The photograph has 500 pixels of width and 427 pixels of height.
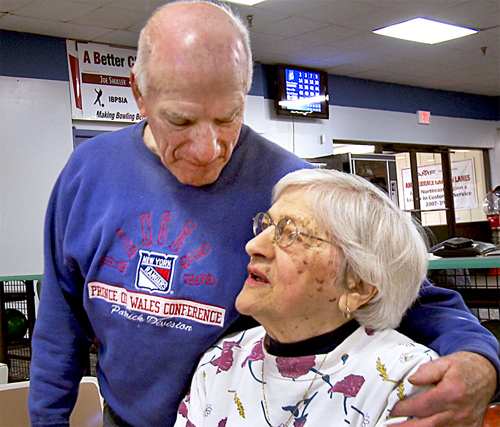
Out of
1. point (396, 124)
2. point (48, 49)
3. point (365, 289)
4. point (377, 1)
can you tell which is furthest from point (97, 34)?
point (365, 289)

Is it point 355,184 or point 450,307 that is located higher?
point 355,184

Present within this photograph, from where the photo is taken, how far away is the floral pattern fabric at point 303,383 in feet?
4.16

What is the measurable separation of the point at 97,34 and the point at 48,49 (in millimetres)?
517

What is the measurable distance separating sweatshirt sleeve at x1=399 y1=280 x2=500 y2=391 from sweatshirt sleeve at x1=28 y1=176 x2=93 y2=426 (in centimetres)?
83

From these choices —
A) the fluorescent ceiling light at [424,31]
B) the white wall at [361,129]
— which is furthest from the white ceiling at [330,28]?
the white wall at [361,129]

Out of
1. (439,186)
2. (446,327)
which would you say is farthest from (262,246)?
(439,186)

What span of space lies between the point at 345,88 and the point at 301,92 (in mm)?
1114

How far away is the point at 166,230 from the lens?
1.45m

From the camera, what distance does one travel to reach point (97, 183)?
1545 millimetres

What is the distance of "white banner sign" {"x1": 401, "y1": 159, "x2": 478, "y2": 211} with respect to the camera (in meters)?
10.6

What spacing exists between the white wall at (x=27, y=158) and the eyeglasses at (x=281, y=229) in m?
5.30

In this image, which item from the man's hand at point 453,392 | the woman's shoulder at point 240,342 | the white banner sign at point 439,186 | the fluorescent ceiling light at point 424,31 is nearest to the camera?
the man's hand at point 453,392

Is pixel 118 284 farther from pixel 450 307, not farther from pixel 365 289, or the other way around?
pixel 450 307

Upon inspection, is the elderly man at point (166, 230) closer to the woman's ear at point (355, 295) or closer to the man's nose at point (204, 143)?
the man's nose at point (204, 143)
